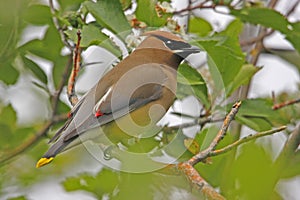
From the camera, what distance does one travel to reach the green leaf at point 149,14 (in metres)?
2.30

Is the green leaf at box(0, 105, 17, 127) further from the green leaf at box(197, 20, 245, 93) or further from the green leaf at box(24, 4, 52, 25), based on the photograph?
the green leaf at box(197, 20, 245, 93)

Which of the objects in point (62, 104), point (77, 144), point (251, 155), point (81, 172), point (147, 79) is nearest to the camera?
point (251, 155)

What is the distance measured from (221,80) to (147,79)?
0.28m

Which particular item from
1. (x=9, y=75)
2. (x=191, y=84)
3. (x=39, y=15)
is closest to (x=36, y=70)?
(x=9, y=75)

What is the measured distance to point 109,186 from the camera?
1.32 meters

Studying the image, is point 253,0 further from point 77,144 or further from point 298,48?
point 77,144

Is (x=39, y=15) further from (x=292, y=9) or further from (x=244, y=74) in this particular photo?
(x=292, y=9)

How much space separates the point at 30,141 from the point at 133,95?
42cm

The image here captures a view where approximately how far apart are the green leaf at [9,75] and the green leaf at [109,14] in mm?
438

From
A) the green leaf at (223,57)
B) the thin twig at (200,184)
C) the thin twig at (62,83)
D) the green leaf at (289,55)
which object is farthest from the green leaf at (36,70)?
the green leaf at (289,55)

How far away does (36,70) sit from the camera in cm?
263

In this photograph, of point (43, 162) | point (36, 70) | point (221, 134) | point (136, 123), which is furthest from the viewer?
point (36, 70)

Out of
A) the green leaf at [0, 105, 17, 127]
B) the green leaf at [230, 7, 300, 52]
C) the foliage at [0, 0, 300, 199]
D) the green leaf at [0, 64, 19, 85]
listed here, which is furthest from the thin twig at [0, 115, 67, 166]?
the green leaf at [230, 7, 300, 52]

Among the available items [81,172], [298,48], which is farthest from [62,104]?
[298,48]
